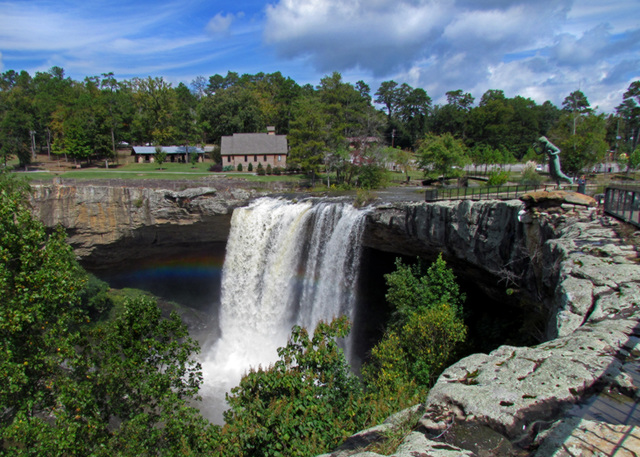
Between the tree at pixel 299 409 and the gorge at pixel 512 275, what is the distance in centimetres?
158

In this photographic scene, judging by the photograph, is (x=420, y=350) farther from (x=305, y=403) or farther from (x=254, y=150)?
(x=254, y=150)

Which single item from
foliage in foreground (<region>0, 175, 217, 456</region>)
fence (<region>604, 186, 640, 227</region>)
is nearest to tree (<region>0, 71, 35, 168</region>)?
foliage in foreground (<region>0, 175, 217, 456</region>)

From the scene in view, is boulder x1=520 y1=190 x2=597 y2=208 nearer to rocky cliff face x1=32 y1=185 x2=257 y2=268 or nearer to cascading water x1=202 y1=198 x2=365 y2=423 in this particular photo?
cascading water x1=202 y1=198 x2=365 y2=423

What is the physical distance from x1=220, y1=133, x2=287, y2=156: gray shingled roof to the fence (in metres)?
40.8

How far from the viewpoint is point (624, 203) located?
35.5ft

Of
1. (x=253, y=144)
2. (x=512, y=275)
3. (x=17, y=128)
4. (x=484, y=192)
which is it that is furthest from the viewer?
(x=17, y=128)

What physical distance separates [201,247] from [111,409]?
22.1m

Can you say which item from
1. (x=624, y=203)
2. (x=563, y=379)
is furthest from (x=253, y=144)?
(x=563, y=379)

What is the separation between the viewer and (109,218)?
2650 cm

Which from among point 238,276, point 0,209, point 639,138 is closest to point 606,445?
point 0,209

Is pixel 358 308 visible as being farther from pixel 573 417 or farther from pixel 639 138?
pixel 639 138

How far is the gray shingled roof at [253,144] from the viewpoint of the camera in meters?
49.2

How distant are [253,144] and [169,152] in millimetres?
15771

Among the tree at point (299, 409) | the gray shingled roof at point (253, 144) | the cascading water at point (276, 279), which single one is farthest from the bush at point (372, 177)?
the tree at point (299, 409)
